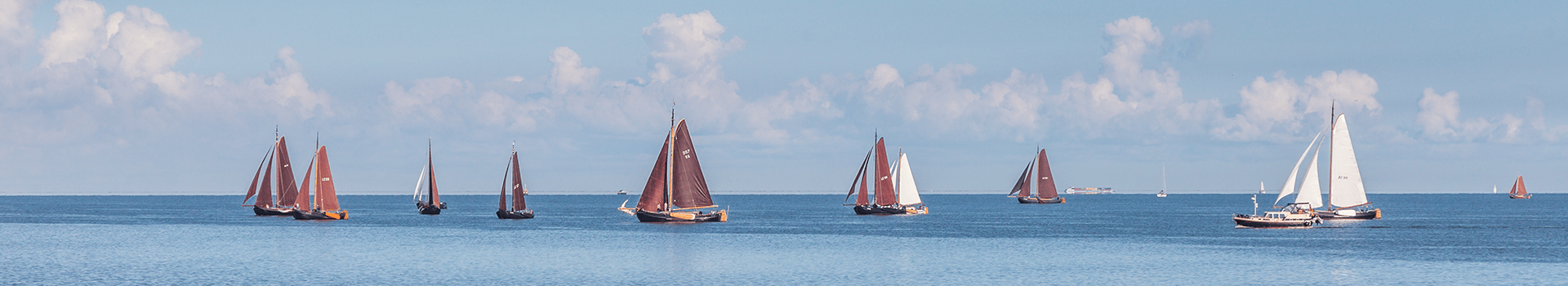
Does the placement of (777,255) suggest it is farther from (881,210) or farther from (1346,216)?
(881,210)

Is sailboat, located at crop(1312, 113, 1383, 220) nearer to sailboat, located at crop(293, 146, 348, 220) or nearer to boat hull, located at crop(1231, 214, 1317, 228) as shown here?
boat hull, located at crop(1231, 214, 1317, 228)

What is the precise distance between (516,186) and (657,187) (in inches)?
1012

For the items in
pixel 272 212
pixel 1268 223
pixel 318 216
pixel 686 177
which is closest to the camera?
pixel 1268 223

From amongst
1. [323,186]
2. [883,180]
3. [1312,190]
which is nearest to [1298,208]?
[1312,190]

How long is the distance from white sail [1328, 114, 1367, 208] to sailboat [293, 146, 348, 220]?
299ft

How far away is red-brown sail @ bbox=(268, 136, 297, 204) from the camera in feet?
431

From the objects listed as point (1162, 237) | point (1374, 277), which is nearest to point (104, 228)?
point (1162, 237)

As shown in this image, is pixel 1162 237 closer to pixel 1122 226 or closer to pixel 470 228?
pixel 1122 226

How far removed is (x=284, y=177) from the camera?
5285 inches

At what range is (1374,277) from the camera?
216 ft

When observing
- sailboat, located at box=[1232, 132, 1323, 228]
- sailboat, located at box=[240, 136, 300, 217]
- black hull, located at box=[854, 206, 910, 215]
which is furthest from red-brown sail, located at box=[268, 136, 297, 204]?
sailboat, located at box=[1232, 132, 1323, 228]

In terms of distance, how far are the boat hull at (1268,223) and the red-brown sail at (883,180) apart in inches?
1750

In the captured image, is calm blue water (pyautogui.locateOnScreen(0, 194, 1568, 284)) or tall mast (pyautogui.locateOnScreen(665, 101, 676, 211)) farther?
tall mast (pyautogui.locateOnScreen(665, 101, 676, 211))

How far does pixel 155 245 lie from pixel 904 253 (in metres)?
51.4
